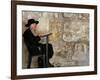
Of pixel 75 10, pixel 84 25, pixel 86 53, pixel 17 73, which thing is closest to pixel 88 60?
pixel 86 53

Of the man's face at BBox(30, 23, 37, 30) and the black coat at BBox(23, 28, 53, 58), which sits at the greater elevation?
the man's face at BBox(30, 23, 37, 30)

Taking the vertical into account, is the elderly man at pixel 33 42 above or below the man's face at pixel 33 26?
below

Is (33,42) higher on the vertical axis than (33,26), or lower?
lower

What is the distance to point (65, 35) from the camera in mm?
1854

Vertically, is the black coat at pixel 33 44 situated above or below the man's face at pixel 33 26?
below

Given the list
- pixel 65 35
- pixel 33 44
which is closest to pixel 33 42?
pixel 33 44

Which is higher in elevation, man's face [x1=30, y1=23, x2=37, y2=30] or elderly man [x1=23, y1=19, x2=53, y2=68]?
man's face [x1=30, y1=23, x2=37, y2=30]

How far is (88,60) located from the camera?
6.36ft

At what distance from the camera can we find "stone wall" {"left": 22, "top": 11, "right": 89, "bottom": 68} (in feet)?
5.86

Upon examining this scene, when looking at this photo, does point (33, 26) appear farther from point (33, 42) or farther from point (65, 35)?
point (65, 35)

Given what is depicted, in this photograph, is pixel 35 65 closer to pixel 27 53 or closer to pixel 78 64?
pixel 27 53

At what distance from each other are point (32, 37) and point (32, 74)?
0.32 meters

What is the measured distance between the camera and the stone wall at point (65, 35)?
1.79m

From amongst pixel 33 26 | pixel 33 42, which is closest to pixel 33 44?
pixel 33 42
